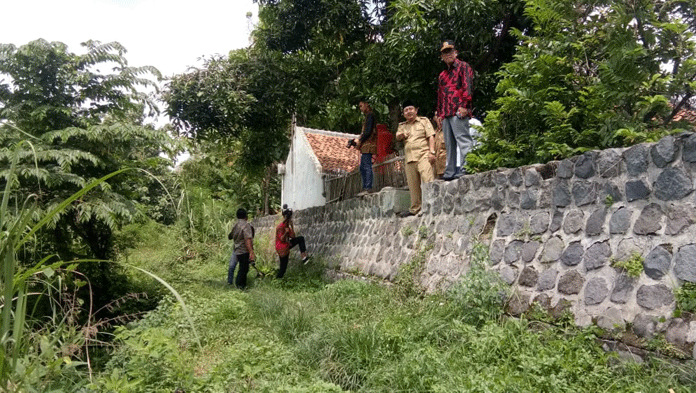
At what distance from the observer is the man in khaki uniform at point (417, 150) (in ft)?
24.5

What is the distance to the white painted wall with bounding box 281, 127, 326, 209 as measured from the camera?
52.1 ft

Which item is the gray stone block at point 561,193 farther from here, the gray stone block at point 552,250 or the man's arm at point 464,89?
the man's arm at point 464,89

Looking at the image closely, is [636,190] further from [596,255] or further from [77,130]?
[77,130]

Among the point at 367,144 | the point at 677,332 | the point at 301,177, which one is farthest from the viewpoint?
the point at 301,177

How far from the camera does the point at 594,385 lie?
353cm

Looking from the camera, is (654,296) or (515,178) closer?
(654,296)

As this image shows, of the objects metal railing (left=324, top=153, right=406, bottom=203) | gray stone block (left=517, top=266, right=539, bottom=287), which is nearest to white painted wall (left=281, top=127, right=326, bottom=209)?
metal railing (left=324, top=153, right=406, bottom=203)

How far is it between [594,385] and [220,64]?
905 centimetres

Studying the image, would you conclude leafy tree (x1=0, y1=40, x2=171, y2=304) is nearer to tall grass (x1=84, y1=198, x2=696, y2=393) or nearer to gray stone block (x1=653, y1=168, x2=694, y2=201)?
tall grass (x1=84, y1=198, x2=696, y2=393)

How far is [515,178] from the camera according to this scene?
18.2 feet

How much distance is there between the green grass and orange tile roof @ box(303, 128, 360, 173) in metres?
10.2

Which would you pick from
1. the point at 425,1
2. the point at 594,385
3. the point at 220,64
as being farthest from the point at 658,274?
the point at 220,64

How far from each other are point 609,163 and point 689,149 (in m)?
0.72

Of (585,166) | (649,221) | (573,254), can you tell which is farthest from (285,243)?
(649,221)
